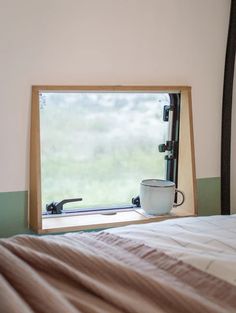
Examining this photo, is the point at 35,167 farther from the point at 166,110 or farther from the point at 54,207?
the point at 166,110

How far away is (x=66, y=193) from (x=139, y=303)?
1.51 meters

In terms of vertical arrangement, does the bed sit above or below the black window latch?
above

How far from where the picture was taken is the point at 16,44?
207 centimetres

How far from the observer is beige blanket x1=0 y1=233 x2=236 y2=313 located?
3.20 feet

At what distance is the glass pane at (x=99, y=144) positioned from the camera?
2.41 m

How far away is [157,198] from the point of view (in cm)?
240

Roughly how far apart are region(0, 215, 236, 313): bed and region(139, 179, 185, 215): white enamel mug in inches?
34.9

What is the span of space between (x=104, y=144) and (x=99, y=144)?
0.03 m

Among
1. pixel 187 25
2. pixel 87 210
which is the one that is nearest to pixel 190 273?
pixel 87 210

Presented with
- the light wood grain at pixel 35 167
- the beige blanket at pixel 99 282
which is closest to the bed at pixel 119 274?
the beige blanket at pixel 99 282

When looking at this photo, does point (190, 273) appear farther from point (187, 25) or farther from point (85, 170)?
point (187, 25)

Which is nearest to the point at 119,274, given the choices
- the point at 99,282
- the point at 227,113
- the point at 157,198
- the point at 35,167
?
the point at 99,282

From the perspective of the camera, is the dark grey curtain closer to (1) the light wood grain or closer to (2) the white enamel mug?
(2) the white enamel mug

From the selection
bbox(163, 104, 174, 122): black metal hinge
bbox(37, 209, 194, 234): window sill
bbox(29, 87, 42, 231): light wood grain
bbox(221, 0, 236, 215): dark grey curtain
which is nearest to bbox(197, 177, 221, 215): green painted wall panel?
bbox(221, 0, 236, 215): dark grey curtain
